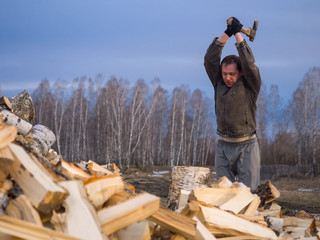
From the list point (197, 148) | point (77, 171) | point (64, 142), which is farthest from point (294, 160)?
point (77, 171)

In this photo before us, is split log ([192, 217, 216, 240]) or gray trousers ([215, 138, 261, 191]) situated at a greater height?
gray trousers ([215, 138, 261, 191])

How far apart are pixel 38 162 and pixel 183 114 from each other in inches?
1043

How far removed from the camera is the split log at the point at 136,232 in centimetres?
216

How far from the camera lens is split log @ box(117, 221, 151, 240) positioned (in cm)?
216

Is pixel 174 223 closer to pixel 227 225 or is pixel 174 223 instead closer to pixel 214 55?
pixel 227 225

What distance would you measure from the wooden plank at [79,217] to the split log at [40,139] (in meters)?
2.39

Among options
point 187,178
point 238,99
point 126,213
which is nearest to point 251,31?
point 238,99

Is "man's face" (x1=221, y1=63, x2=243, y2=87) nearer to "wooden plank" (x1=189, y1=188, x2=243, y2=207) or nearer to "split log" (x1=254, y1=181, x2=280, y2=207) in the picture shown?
"split log" (x1=254, y1=181, x2=280, y2=207)

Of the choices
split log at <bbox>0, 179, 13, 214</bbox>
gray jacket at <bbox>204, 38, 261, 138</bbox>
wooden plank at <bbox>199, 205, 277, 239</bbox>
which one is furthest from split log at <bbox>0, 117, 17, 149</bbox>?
gray jacket at <bbox>204, 38, 261, 138</bbox>

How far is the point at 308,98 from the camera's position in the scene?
27609mm

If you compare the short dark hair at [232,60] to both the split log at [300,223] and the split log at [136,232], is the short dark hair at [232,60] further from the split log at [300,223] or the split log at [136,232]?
the split log at [136,232]

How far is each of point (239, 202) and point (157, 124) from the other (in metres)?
28.5

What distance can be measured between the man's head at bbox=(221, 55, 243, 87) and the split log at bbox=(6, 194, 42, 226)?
9.18 ft

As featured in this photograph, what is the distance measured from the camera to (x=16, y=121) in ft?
14.7
